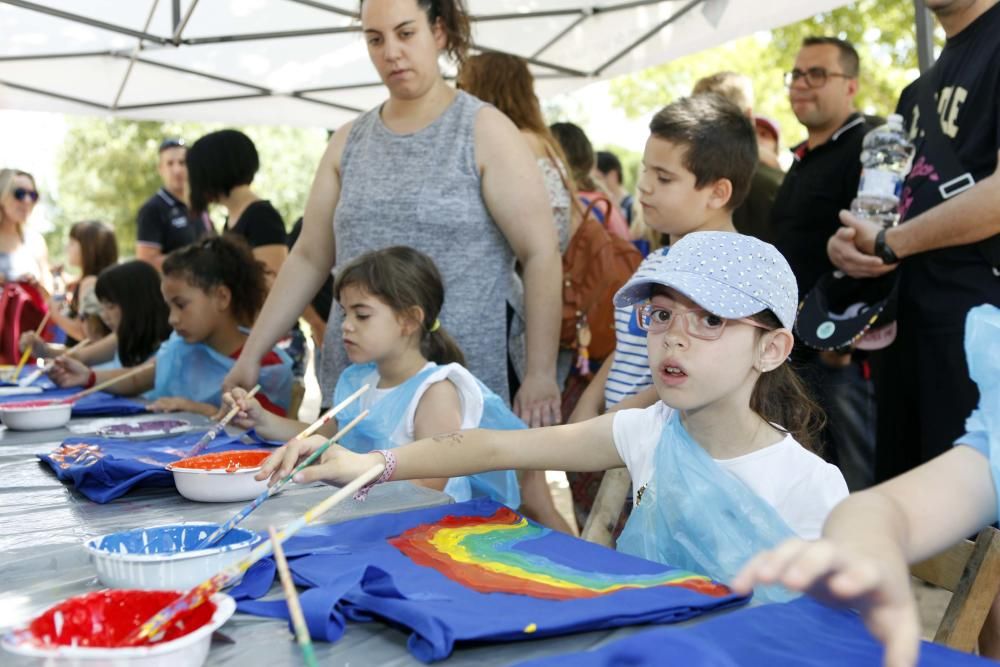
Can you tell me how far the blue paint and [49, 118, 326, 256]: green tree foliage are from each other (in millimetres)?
17444

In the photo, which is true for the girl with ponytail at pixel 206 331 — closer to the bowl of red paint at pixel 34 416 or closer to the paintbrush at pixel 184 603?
the bowl of red paint at pixel 34 416

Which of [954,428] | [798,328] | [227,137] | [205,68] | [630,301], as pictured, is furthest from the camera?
[205,68]

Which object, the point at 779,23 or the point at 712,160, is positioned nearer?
the point at 712,160

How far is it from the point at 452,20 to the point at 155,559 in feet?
6.02

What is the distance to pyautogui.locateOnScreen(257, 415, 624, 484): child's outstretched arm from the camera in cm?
151

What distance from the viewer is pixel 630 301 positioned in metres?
1.65

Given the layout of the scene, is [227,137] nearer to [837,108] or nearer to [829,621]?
[837,108]

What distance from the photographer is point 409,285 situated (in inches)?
92.7

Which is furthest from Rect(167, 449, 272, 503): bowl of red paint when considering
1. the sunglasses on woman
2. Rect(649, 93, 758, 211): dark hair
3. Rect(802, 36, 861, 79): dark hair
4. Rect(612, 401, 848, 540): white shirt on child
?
the sunglasses on woman

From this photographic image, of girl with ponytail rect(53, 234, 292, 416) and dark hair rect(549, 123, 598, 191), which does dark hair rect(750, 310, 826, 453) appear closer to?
girl with ponytail rect(53, 234, 292, 416)

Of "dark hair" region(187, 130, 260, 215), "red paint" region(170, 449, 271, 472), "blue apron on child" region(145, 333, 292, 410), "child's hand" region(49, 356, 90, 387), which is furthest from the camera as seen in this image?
"dark hair" region(187, 130, 260, 215)

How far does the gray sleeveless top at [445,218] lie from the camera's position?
8.11 feet

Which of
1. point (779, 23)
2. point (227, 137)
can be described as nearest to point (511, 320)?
point (227, 137)

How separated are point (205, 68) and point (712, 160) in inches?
158
